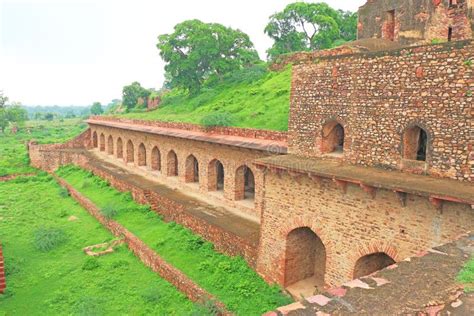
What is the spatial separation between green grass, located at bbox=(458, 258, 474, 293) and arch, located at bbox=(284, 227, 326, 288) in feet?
17.9

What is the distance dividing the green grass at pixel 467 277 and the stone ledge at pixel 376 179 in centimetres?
180

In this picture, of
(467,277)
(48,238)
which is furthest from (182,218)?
(467,277)

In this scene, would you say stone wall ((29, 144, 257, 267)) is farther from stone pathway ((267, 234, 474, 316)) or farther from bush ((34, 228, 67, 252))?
stone pathway ((267, 234, 474, 316))

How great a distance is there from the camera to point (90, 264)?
12789mm

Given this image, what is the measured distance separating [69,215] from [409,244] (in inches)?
638

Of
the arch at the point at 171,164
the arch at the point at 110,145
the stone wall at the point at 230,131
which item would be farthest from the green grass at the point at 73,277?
the arch at the point at 110,145

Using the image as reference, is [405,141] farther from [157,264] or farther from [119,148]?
[119,148]

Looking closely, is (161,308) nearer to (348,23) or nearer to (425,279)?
(425,279)

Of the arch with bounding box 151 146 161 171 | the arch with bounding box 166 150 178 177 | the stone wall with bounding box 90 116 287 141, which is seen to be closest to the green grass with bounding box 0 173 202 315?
the arch with bounding box 166 150 178 177

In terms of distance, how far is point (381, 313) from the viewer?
3.87m

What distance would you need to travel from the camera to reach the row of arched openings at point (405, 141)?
8242mm

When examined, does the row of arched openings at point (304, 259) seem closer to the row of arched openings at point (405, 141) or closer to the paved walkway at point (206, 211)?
the paved walkway at point (206, 211)

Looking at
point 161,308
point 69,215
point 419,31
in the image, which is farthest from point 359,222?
point 69,215

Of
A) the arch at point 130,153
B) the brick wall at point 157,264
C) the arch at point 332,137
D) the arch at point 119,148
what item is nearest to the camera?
the arch at point 332,137
